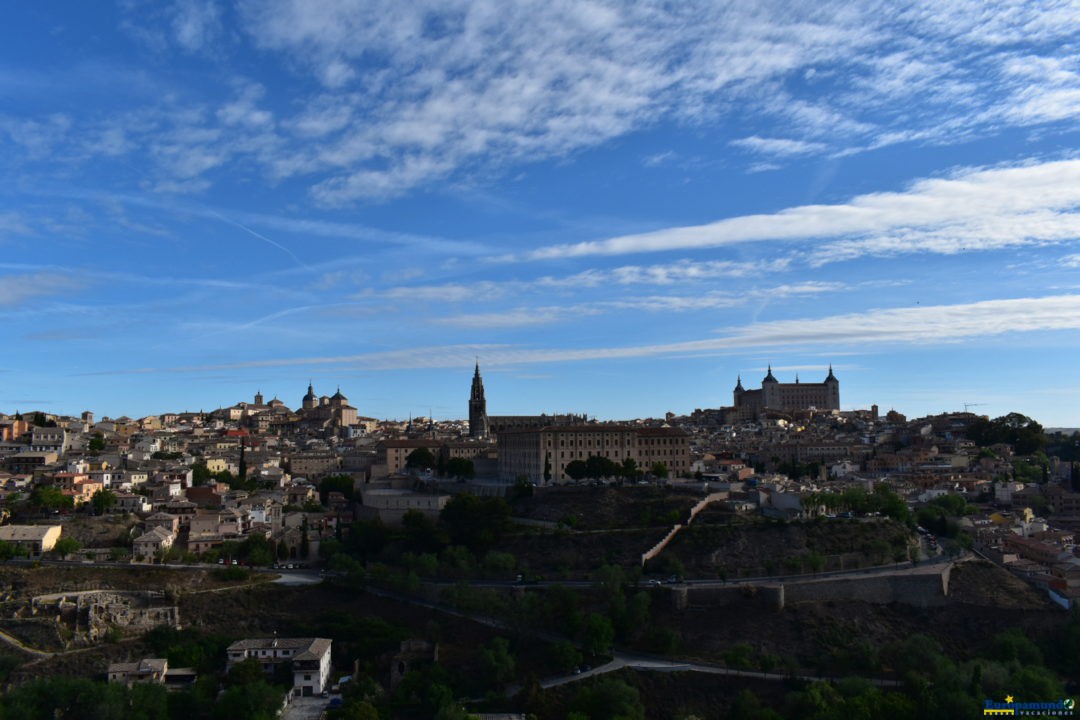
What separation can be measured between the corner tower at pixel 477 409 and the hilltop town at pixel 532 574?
2641cm

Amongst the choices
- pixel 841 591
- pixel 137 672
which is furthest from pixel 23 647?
pixel 841 591

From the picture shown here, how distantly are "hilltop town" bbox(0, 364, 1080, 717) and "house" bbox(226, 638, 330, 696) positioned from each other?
0.27 feet

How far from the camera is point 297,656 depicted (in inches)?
1439

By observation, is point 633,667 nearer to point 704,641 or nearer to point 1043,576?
point 704,641

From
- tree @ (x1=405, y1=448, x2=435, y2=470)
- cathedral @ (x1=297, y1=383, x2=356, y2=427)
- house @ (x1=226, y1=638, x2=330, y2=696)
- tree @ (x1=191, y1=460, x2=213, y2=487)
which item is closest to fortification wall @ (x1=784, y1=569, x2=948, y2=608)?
house @ (x1=226, y1=638, x2=330, y2=696)

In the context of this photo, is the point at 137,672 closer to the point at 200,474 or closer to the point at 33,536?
the point at 33,536

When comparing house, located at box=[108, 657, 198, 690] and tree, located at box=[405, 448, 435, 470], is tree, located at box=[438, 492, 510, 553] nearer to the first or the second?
house, located at box=[108, 657, 198, 690]

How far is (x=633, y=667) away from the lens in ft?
118

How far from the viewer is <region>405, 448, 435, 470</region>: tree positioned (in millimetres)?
69312

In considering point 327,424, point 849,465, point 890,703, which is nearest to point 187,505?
point 890,703

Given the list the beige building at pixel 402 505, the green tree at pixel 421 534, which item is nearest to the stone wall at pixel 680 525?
the green tree at pixel 421 534

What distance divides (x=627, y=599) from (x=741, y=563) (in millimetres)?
6377

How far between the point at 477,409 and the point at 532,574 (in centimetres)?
5143

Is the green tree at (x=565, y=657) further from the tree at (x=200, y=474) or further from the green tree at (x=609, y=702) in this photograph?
the tree at (x=200, y=474)
